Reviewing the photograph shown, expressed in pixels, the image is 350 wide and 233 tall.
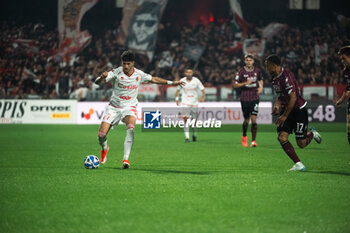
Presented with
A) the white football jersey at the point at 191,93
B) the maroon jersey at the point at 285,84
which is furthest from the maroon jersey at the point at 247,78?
the maroon jersey at the point at 285,84

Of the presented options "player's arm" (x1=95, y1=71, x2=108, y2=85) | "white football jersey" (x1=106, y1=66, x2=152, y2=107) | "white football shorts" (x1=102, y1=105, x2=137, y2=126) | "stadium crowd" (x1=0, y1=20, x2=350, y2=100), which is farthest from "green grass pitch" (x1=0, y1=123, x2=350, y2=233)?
"stadium crowd" (x1=0, y1=20, x2=350, y2=100)

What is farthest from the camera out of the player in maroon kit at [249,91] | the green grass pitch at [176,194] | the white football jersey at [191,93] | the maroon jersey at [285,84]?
the white football jersey at [191,93]

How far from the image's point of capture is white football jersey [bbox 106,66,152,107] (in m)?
9.90

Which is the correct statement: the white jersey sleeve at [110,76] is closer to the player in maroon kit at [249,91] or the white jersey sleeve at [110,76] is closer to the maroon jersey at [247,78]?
the player in maroon kit at [249,91]

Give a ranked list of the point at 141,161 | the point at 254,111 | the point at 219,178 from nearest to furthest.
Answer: the point at 219,178, the point at 141,161, the point at 254,111

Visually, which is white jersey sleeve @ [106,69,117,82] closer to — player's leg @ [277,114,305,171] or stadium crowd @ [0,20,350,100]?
player's leg @ [277,114,305,171]

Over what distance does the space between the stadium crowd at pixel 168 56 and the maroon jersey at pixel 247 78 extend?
46.8ft

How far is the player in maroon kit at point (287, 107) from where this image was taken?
8.67 meters

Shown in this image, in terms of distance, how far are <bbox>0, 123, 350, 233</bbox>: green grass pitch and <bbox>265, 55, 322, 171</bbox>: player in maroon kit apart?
0.49 meters

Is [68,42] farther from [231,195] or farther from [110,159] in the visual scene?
[231,195]

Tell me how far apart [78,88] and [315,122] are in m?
12.5

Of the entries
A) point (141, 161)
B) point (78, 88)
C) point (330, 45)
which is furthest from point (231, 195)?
point (330, 45)

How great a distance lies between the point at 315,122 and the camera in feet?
82.9

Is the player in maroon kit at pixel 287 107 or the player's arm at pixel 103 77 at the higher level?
the player's arm at pixel 103 77
